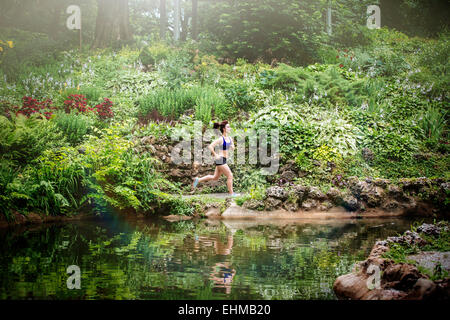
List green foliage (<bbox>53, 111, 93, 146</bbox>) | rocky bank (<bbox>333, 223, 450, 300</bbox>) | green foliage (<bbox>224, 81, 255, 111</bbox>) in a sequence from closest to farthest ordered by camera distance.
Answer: rocky bank (<bbox>333, 223, 450, 300</bbox>), green foliage (<bbox>53, 111, 93, 146</bbox>), green foliage (<bbox>224, 81, 255, 111</bbox>)

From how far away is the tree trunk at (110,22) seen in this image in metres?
18.3

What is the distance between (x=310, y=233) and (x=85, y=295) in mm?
4482

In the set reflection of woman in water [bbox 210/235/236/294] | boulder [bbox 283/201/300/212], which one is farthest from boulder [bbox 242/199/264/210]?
reflection of woman in water [bbox 210/235/236/294]

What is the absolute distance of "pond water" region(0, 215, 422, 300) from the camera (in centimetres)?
378

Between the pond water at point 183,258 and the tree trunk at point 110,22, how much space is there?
1334cm

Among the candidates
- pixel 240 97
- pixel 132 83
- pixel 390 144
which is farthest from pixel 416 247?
pixel 132 83

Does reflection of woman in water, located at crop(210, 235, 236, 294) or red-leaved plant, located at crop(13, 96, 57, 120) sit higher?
red-leaved plant, located at crop(13, 96, 57, 120)

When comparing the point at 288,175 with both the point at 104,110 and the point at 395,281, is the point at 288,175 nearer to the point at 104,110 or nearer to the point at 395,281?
the point at 104,110

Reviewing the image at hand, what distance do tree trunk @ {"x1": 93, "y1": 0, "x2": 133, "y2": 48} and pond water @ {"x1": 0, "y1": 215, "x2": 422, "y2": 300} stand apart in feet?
43.8

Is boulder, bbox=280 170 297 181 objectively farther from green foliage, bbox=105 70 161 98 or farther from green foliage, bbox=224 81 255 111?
green foliage, bbox=105 70 161 98

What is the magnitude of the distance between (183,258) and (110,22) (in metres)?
16.6
